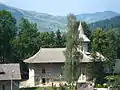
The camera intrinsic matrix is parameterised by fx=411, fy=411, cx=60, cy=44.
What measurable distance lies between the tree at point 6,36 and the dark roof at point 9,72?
2638cm

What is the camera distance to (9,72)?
56.7 meters

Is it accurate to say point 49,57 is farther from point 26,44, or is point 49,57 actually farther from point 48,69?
point 26,44

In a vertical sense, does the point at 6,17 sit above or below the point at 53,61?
above

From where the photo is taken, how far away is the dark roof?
55506mm

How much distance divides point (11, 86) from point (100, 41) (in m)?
29.9

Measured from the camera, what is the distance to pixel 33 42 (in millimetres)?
85125

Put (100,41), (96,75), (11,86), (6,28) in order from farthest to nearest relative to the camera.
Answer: (6,28) < (100,41) < (96,75) < (11,86)

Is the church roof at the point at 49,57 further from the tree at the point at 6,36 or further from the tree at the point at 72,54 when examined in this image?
the tree at the point at 6,36

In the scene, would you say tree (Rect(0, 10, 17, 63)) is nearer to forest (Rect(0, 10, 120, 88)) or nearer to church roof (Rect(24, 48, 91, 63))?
forest (Rect(0, 10, 120, 88))

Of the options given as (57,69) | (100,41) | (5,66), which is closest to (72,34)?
(5,66)

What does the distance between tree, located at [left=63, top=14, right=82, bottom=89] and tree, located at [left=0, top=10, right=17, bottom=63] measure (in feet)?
94.4

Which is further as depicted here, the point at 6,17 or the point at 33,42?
the point at 6,17

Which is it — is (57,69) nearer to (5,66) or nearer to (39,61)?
(39,61)

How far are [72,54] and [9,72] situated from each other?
9.13m
